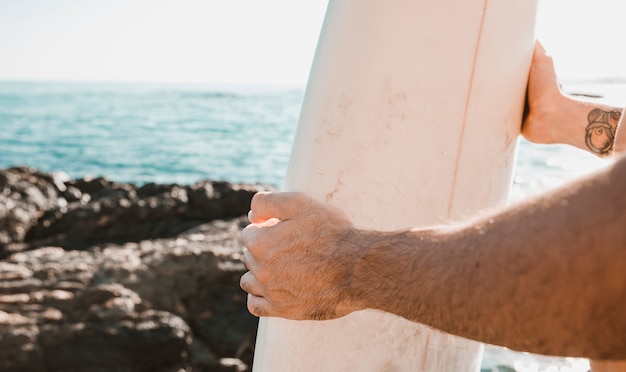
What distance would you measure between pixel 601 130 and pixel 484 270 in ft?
3.34

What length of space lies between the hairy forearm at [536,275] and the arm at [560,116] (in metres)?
0.82

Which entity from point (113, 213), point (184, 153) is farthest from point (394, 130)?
point (184, 153)

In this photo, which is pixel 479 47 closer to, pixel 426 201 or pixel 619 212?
pixel 426 201

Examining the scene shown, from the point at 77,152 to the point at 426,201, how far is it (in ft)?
66.9

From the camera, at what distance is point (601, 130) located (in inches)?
64.9

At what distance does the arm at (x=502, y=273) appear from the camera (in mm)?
682

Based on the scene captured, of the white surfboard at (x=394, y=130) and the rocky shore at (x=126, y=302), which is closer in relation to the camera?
the white surfboard at (x=394, y=130)

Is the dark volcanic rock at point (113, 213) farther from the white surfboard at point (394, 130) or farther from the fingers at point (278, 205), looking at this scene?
the fingers at point (278, 205)

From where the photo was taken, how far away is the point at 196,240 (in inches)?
195

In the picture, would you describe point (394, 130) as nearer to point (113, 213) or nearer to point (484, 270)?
point (484, 270)

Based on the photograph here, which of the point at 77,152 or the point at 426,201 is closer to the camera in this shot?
the point at 426,201

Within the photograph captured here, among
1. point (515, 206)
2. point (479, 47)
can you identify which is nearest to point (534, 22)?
point (479, 47)

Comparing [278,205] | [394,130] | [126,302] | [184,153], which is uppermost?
[394,130]

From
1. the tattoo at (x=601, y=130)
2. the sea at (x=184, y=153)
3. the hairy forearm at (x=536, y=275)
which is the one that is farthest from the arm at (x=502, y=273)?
the sea at (x=184, y=153)
